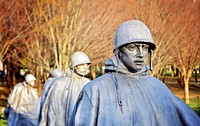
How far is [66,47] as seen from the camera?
25984mm

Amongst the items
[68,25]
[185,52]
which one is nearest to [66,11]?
[68,25]

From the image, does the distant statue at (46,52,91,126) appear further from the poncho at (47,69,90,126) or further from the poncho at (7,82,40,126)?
the poncho at (7,82,40,126)

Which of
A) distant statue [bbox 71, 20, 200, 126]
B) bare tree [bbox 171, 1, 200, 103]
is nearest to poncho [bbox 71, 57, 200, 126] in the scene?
distant statue [bbox 71, 20, 200, 126]

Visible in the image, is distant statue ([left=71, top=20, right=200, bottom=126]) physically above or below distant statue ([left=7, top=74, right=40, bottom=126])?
above

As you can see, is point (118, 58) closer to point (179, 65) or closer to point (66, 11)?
point (66, 11)

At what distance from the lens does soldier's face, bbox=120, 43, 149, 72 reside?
167 inches

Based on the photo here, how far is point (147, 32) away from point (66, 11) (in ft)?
69.5

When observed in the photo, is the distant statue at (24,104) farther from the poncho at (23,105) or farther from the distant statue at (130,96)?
the distant statue at (130,96)

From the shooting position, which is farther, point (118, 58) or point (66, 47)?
point (66, 47)

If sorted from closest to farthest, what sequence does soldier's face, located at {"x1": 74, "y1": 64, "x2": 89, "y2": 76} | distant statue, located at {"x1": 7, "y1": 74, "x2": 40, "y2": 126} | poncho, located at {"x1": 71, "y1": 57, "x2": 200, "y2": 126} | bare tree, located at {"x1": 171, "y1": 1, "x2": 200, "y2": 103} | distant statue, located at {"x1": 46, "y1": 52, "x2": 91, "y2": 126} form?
poncho, located at {"x1": 71, "y1": 57, "x2": 200, "y2": 126} → distant statue, located at {"x1": 46, "y1": 52, "x2": 91, "y2": 126} → soldier's face, located at {"x1": 74, "y1": 64, "x2": 89, "y2": 76} → distant statue, located at {"x1": 7, "y1": 74, "x2": 40, "y2": 126} → bare tree, located at {"x1": 171, "y1": 1, "x2": 200, "y2": 103}

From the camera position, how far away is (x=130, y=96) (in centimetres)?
427

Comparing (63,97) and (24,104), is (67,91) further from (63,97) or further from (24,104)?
(24,104)

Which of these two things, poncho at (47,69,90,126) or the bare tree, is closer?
poncho at (47,69,90,126)

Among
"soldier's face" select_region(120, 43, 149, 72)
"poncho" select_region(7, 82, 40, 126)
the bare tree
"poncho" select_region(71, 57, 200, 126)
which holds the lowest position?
"poncho" select_region(7, 82, 40, 126)
